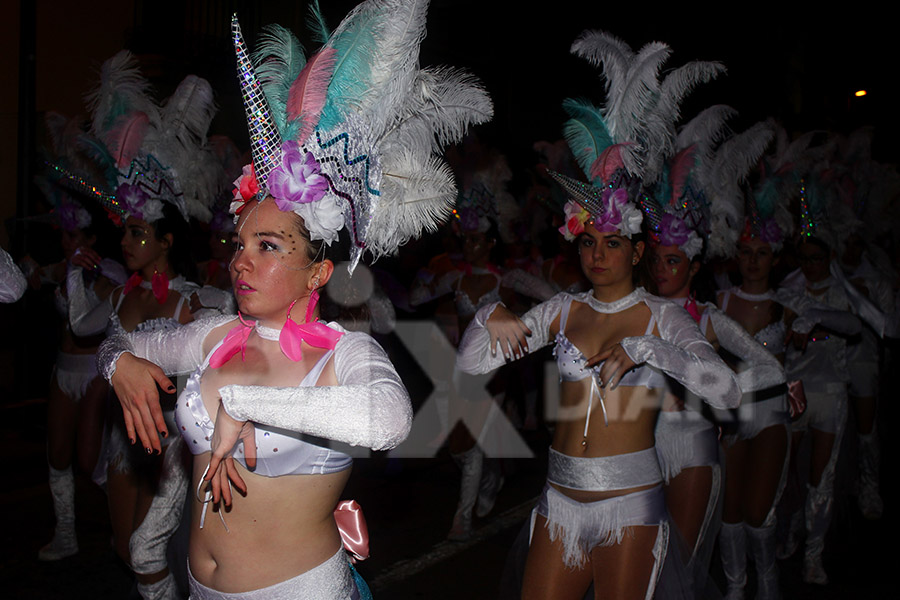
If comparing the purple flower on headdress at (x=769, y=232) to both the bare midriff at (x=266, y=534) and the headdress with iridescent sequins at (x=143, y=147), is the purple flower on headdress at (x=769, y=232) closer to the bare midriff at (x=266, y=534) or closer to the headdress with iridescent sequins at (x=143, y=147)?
the headdress with iridescent sequins at (x=143, y=147)

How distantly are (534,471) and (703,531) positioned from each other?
11.8ft

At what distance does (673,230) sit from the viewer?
13.9 feet

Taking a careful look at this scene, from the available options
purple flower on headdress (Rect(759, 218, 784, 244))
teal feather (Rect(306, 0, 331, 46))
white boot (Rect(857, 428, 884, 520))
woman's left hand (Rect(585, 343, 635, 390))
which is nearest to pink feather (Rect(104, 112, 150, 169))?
teal feather (Rect(306, 0, 331, 46))

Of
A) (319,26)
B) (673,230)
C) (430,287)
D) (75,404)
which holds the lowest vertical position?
(75,404)

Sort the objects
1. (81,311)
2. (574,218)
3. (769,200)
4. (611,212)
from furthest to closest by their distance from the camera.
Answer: (769,200), (81,311), (574,218), (611,212)

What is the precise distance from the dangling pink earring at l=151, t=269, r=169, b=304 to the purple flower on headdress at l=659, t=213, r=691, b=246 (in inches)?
110

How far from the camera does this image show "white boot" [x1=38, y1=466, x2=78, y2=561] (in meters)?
4.98

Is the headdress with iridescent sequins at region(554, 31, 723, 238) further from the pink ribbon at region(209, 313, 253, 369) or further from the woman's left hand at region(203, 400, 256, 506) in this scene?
the woman's left hand at region(203, 400, 256, 506)

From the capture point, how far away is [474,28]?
619 inches

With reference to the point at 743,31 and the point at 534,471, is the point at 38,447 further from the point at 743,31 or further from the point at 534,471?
the point at 743,31

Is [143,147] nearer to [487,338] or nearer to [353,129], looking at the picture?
[487,338]

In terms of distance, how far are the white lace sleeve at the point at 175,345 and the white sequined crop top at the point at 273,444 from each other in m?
0.27

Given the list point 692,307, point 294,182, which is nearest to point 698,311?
point 692,307

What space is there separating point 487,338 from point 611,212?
0.80m
